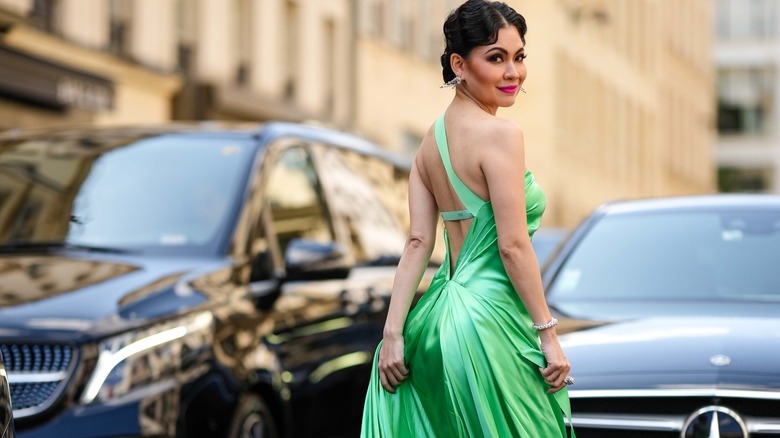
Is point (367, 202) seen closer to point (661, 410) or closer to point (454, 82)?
point (661, 410)

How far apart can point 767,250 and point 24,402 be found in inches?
118

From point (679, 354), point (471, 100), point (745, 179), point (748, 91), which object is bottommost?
point (745, 179)

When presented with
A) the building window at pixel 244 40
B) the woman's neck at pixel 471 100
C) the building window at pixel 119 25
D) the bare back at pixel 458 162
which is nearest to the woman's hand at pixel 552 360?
the bare back at pixel 458 162

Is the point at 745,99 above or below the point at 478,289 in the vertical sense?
above

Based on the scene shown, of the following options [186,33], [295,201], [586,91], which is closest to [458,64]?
[295,201]

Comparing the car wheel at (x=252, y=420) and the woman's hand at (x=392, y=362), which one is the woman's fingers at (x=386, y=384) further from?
the car wheel at (x=252, y=420)

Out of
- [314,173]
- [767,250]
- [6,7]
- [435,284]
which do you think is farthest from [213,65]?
[435,284]

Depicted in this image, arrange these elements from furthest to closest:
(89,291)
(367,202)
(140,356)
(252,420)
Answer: (367,202) < (252,420) < (89,291) < (140,356)

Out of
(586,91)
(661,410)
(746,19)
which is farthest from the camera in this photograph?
(746,19)

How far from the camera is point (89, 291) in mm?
7098

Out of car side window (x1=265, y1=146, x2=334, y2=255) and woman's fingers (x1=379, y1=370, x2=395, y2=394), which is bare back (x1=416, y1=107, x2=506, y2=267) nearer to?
woman's fingers (x1=379, y1=370, x2=395, y2=394)

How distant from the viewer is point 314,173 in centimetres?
926

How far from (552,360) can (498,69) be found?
0.75 m

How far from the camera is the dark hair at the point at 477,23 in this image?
15.6ft
